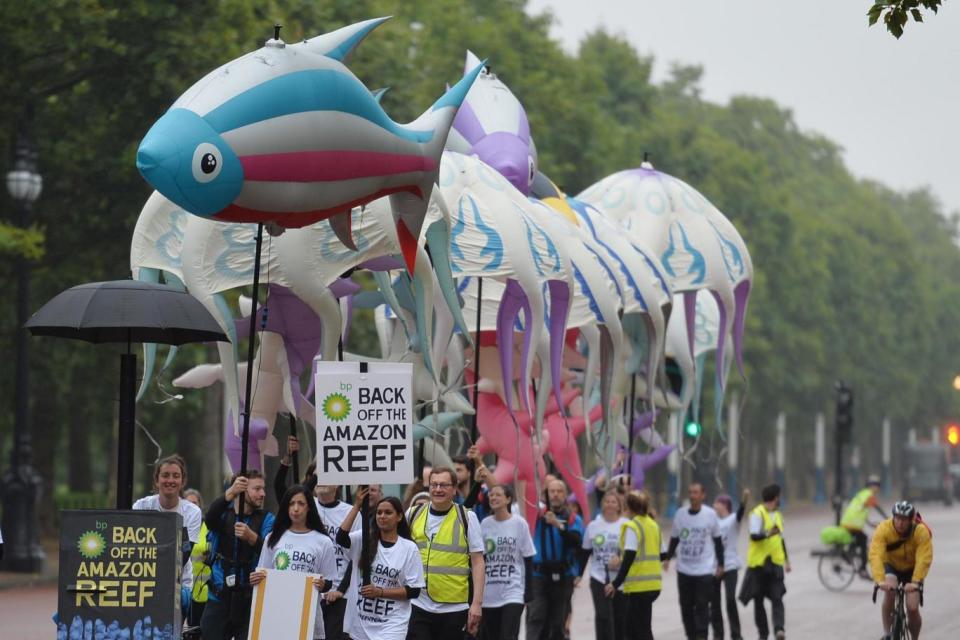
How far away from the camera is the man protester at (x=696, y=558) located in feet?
62.2

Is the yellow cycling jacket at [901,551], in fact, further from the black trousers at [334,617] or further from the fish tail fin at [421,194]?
the black trousers at [334,617]

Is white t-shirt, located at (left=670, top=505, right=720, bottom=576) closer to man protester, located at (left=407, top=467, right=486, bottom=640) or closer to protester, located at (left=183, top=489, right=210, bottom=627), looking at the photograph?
man protester, located at (left=407, top=467, right=486, bottom=640)

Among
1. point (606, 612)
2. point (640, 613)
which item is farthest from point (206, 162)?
point (640, 613)

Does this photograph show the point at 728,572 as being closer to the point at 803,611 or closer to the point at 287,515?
the point at 803,611

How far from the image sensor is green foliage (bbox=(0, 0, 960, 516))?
28500mm

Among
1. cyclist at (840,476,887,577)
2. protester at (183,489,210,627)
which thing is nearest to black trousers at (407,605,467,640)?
protester at (183,489,210,627)

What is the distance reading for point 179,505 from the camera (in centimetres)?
1309

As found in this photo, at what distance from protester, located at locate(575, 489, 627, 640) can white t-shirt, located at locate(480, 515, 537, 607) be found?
77.4 inches

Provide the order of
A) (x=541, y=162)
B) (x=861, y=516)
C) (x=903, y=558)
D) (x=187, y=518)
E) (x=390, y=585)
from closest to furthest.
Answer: (x=390, y=585)
(x=187, y=518)
(x=903, y=558)
(x=861, y=516)
(x=541, y=162)

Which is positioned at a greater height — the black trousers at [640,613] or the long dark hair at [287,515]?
the long dark hair at [287,515]

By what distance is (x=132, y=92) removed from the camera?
29078 millimetres

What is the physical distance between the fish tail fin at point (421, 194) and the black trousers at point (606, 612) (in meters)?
3.93

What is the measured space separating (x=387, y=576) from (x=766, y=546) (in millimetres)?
8687

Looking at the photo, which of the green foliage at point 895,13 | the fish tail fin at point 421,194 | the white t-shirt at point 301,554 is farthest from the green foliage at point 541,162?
the white t-shirt at point 301,554
